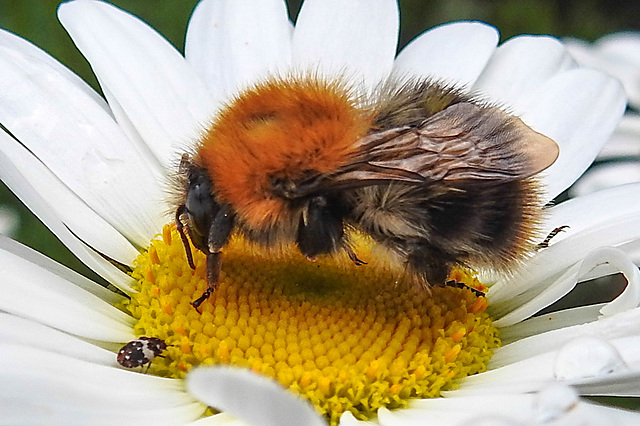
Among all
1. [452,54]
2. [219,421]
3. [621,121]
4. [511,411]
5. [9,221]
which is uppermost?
[9,221]

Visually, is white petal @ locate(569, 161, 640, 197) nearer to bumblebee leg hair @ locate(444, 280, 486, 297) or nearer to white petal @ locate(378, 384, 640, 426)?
bumblebee leg hair @ locate(444, 280, 486, 297)

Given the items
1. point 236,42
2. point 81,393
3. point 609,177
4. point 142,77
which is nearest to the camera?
point 81,393

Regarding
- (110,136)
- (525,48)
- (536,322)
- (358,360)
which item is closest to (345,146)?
(358,360)

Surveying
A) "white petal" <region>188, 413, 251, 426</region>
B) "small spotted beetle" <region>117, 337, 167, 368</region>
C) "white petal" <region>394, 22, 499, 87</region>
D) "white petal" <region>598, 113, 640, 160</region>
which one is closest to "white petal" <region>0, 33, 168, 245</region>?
"small spotted beetle" <region>117, 337, 167, 368</region>

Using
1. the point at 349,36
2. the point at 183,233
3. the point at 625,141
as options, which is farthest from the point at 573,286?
the point at 625,141

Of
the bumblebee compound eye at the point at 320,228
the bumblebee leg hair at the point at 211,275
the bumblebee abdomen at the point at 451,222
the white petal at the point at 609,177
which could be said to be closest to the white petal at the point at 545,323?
the bumblebee abdomen at the point at 451,222

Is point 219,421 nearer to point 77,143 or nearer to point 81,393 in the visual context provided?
point 81,393

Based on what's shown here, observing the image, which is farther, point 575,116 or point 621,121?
point 621,121
